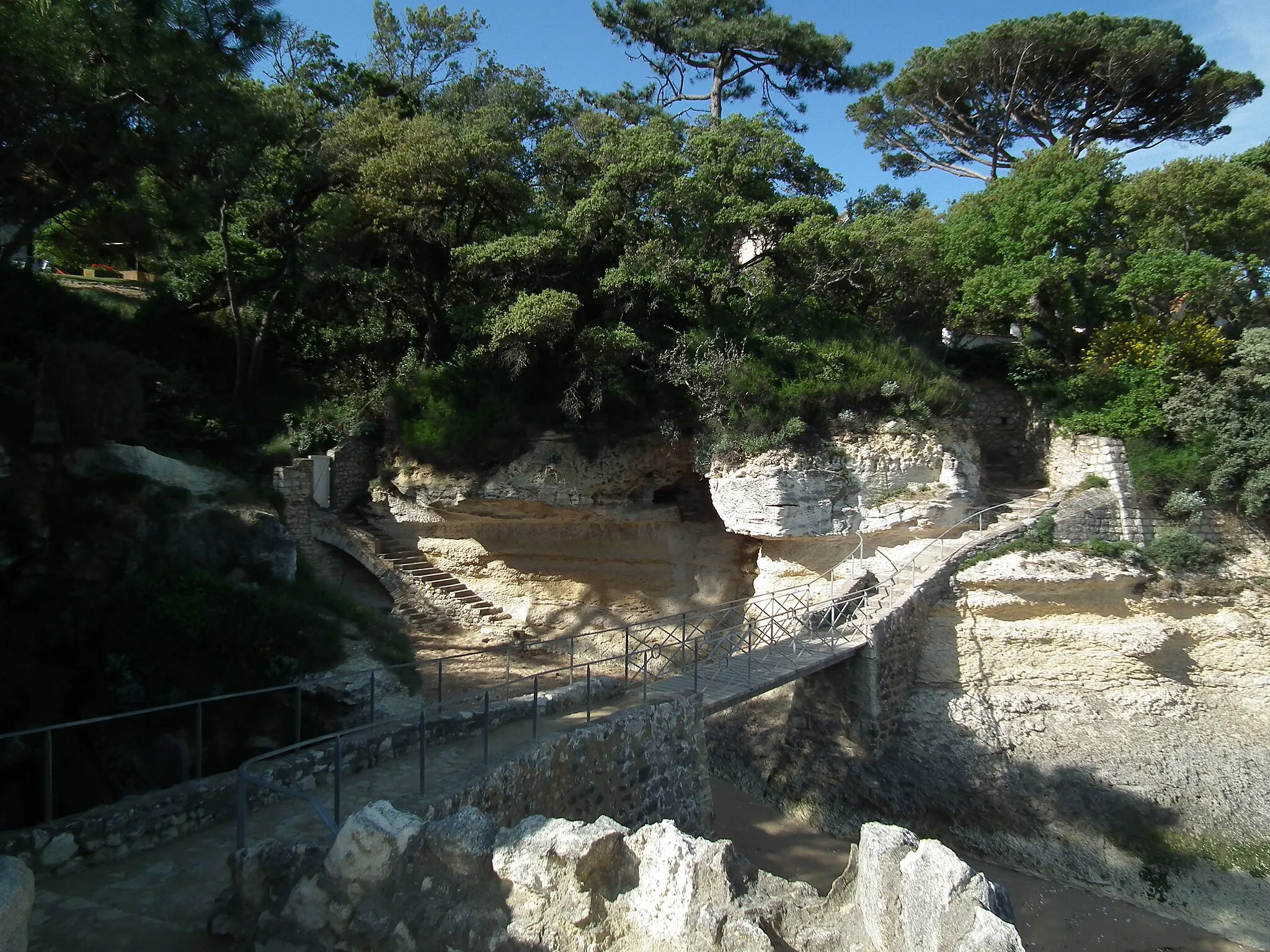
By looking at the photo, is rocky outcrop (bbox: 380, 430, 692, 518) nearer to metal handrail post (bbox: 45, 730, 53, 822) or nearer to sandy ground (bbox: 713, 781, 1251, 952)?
sandy ground (bbox: 713, 781, 1251, 952)

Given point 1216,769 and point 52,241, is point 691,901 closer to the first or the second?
point 1216,769

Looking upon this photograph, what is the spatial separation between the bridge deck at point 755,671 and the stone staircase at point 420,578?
705 cm

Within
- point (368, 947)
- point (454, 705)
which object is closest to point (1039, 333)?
point (454, 705)

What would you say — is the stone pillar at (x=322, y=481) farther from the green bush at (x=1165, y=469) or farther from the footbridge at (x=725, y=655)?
the green bush at (x=1165, y=469)

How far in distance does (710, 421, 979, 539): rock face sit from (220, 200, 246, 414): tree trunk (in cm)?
1132

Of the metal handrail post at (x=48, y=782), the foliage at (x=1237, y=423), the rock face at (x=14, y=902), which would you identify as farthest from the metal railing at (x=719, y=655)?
the foliage at (x=1237, y=423)

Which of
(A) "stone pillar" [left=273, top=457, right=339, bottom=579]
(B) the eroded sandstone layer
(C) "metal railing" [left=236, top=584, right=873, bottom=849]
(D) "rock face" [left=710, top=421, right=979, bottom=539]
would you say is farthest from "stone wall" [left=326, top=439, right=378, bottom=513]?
(B) the eroded sandstone layer

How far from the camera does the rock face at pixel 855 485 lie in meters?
14.4

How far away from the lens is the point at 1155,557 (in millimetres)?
13914

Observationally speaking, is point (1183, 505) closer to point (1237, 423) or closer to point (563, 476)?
point (1237, 423)

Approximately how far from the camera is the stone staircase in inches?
678

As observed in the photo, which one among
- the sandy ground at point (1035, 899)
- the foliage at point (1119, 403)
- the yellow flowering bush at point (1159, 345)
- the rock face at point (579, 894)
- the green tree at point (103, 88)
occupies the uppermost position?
the green tree at point (103, 88)

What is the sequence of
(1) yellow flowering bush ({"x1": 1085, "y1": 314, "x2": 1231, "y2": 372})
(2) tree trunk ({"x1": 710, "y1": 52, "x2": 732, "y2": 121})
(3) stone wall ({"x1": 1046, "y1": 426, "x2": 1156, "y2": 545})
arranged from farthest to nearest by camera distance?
(2) tree trunk ({"x1": 710, "y1": 52, "x2": 732, "y2": 121}), (1) yellow flowering bush ({"x1": 1085, "y1": 314, "x2": 1231, "y2": 372}), (3) stone wall ({"x1": 1046, "y1": 426, "x2": 1156, "y2": 545})

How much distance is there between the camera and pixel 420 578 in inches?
686
